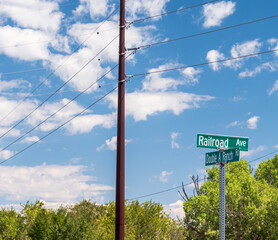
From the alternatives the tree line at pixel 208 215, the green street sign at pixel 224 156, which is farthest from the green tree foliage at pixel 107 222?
the green street sign at pixel 224 156

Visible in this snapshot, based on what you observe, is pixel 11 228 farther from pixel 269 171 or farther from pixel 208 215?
pixel 269 171

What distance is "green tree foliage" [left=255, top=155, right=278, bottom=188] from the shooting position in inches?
2130

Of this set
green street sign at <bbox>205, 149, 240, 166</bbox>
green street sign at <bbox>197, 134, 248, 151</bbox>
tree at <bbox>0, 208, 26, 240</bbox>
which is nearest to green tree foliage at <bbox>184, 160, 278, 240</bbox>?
tree at <bbox>0, 208, 26, 240</bbox>

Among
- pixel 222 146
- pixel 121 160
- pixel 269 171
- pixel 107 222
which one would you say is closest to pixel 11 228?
pixel 107 222

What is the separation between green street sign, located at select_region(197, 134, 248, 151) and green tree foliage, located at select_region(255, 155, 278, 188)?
144 feet

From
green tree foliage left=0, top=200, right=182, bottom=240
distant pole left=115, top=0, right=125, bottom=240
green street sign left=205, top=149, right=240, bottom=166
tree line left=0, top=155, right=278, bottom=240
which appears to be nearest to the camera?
green street sign left=205, top=149, right=240, bottom=166

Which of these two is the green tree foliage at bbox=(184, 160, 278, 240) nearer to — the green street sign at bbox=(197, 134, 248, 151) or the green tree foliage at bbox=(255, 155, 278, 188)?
the green tree foliage at bbox=(255, 155, 278, 188)

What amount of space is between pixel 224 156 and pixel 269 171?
45638 millimetres

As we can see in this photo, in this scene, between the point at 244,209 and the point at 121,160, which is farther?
the point at 244,209

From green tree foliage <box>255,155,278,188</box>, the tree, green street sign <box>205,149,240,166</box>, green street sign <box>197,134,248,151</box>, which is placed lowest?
the tree

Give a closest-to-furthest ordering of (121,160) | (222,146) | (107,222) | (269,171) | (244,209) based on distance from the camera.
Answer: (222,146) → (121,160) → (107,222) → (244,209) → (269,171)

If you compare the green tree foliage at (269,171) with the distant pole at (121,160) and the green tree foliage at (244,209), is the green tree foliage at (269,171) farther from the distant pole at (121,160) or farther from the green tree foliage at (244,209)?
the distant pole at (121,160)

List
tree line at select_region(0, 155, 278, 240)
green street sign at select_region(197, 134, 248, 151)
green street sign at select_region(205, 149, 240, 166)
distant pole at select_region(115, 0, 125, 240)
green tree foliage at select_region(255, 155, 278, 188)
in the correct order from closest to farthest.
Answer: green street sign at select_region(205, 149, 240, 166), green street sign at select_region(197, 134, 248, 151), distant pole at select_region(115, 0, 125, 240), tree line at select_region(0, 155, 278, 240), green tree foliage at select_region(255, 155, 278, 188)

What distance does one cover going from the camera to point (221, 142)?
1222 cm
